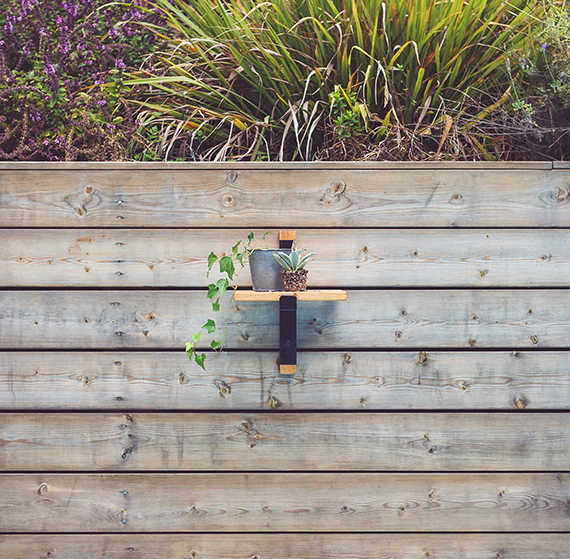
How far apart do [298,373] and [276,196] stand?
0.55 metres

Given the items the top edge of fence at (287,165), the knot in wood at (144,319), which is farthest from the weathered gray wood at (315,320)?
the top edge of fence at (287,165)

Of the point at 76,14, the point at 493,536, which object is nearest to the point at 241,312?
the point at 493,536

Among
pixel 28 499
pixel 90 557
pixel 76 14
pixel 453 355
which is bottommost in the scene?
pixel 90 557

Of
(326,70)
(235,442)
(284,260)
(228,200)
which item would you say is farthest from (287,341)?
(326,70)

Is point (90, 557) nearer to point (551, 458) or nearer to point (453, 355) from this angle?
point (453, 355)

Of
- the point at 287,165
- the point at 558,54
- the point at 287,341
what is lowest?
the point at 287,341

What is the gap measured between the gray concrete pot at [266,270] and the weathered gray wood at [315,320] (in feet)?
0.42

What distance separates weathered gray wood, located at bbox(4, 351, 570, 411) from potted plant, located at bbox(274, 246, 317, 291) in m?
0.26

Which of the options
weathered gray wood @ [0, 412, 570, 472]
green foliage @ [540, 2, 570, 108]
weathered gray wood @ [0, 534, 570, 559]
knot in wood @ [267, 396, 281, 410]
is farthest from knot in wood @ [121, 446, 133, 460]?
green foliage @ [540, 2, 570, 108]

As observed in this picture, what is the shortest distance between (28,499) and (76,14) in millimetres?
1678

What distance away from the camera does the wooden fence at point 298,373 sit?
127 cm

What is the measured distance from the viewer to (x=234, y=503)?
127 centimetres

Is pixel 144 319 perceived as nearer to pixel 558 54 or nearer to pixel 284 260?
pixel 284 260

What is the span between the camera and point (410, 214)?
Answer: 4.22 feet
